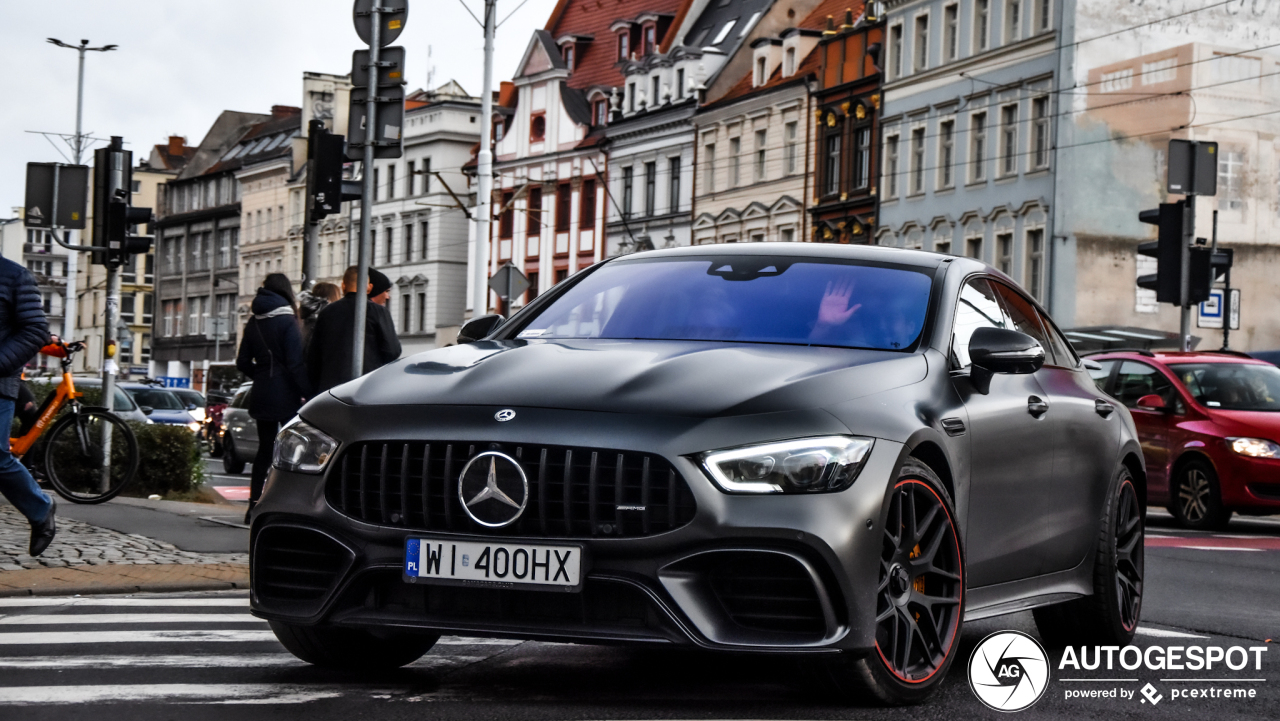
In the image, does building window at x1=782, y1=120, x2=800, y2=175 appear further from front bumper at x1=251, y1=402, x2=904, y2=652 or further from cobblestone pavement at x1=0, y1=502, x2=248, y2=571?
front bumper at x1=251, y1=402, x2=904, y2=652

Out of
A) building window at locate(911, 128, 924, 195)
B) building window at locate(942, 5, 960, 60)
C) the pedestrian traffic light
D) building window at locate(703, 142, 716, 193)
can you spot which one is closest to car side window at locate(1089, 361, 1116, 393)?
the pedestrian traffic light

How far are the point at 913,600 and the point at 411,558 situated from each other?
1485mm

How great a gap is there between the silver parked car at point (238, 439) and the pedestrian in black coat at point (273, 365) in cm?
1619

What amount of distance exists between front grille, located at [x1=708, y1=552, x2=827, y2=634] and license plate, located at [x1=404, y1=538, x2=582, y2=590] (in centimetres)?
40

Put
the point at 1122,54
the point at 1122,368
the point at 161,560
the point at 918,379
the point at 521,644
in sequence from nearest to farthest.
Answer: the point at 918,379 → the point at 521,644 → the point at 161,560 → the point at 1122,368 → the point at 1122,54

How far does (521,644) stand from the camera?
767 cm

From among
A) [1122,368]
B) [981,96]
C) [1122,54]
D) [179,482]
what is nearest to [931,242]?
[981,96]

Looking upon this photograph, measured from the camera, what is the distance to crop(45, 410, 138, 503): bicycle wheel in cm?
1661

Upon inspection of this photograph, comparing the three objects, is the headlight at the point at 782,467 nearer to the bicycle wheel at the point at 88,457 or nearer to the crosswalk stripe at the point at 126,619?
the crosswalk stripe at the point at 126,619

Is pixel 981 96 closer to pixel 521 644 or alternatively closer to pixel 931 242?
pixel 931 242

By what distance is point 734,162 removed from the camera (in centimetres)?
6475

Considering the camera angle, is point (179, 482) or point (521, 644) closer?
point (521, 644)

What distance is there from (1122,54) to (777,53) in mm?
16852

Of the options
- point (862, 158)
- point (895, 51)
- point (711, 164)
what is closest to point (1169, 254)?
point (895, 51)
